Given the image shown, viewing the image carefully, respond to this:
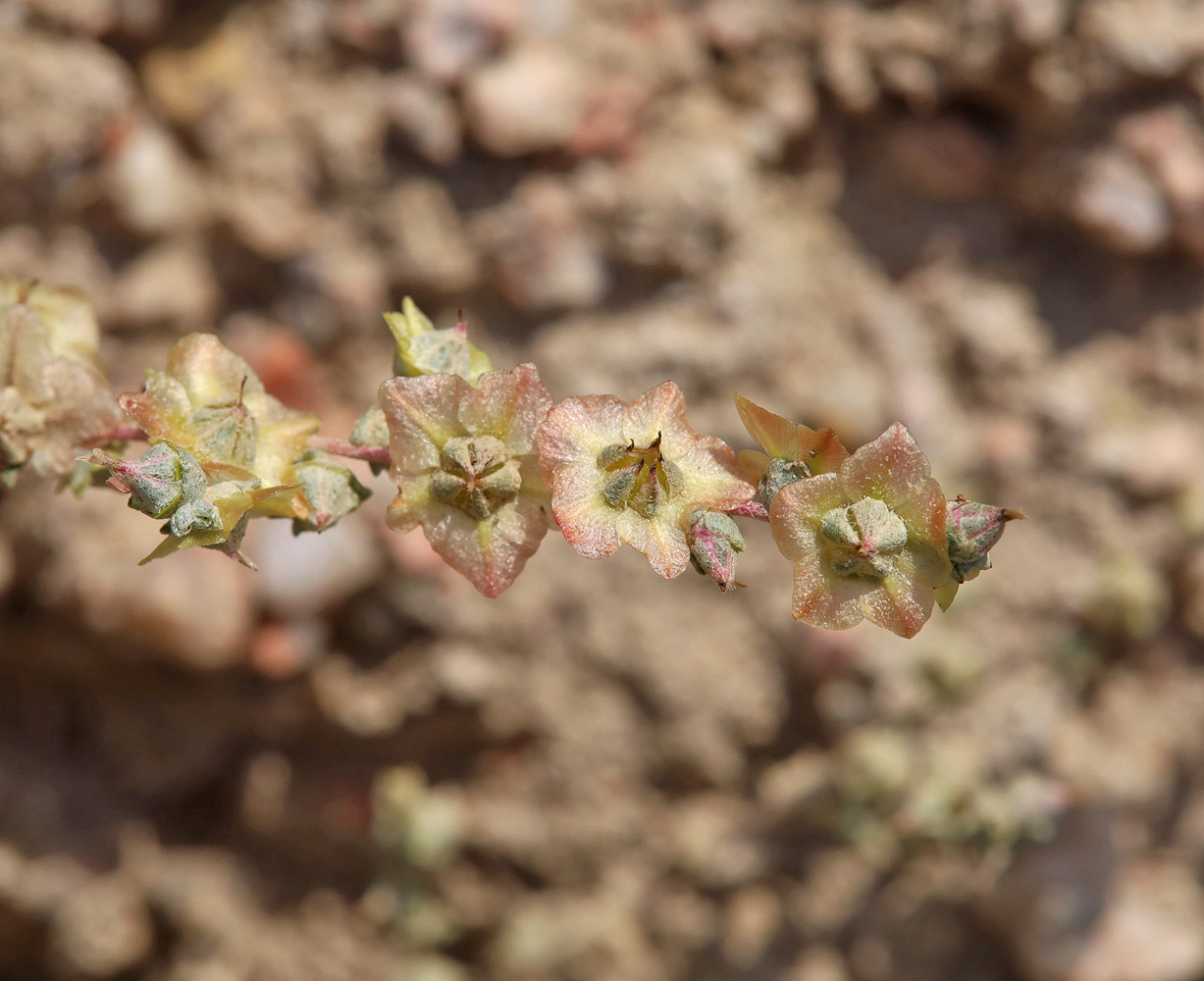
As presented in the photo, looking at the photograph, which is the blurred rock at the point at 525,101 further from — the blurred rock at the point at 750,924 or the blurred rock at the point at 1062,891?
the blurred rock at the point at 1062,891

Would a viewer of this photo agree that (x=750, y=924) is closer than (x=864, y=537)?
No

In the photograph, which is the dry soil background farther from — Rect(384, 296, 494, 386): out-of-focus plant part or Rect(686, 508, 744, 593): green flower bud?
Rect(686, 508, 744, 593): green flower bud

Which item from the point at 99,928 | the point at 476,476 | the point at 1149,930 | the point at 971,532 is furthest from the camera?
the point at 1149,930

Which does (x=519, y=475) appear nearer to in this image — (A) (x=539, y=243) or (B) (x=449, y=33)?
(A) (x=539, y=243)

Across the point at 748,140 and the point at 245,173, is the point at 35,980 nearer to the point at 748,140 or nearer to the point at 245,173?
the point at 245,173

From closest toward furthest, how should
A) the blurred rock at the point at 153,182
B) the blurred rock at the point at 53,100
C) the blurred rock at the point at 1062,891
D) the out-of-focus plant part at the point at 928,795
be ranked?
1. the blurred rock at the point at 53,100
2. the blurred rock at the point at 153,182
3. the out-of-focus plant part at the point at 928,795
4. the blurred rock at the point at 1062,891

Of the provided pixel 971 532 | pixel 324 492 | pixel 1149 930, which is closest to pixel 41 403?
pixel 324 492

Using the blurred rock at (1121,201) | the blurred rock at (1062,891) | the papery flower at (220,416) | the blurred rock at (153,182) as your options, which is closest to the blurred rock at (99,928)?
the blurred rock at (153,182)
